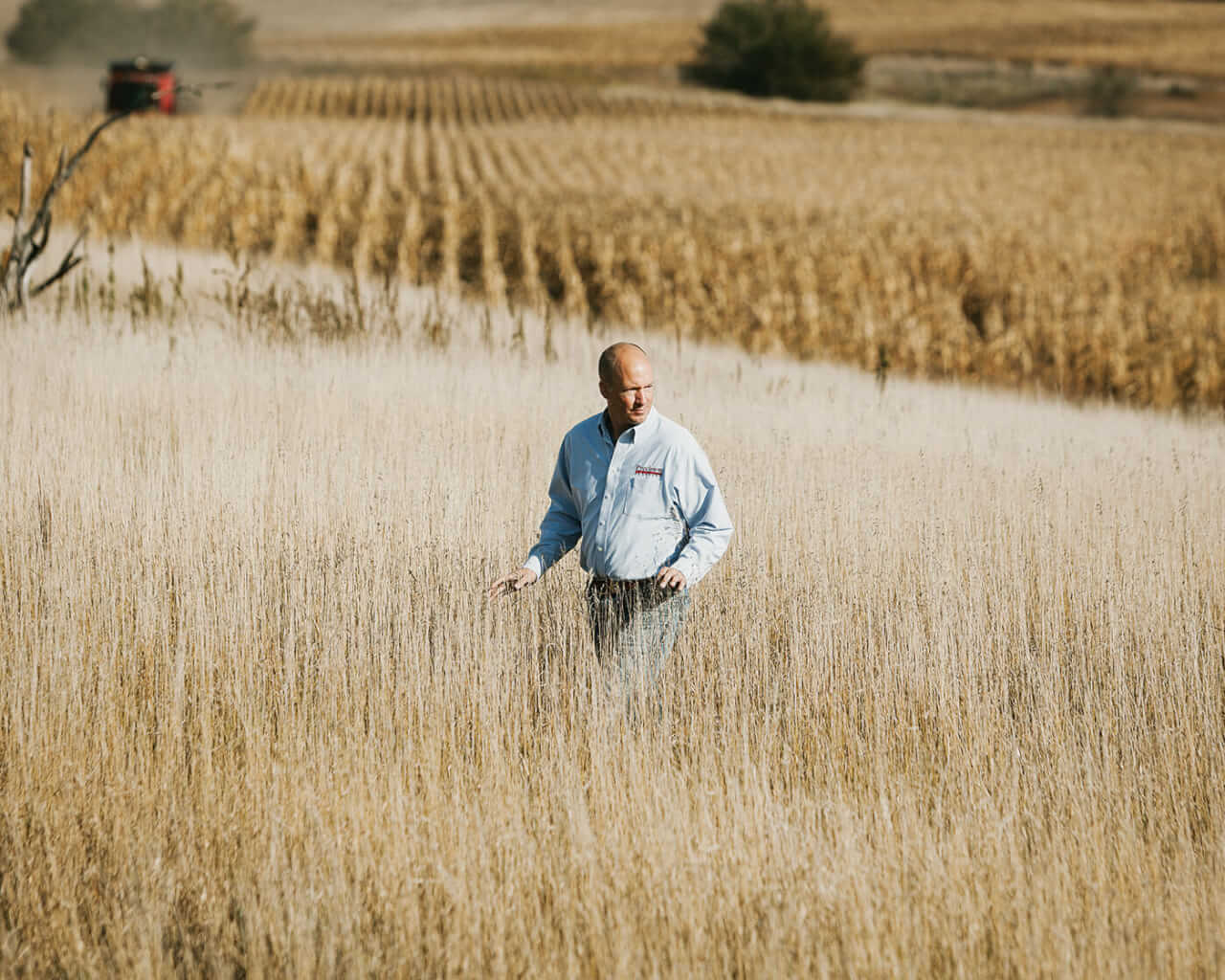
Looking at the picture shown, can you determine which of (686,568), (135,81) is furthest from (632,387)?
(135,81)

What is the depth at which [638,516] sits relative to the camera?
4414 millimetres

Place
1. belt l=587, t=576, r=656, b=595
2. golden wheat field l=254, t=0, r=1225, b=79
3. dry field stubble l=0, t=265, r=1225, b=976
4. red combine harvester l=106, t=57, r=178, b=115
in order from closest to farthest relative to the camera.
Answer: dry field stubble l=0, t=265, r=1225, b=976 < belt l=587, t=576, r=656, b=595 < red combine harvester l=106, t=57, r=178, b=115 < golden wheat field l=254, t=0, r=1225, b=79

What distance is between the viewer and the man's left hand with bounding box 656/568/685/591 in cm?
421

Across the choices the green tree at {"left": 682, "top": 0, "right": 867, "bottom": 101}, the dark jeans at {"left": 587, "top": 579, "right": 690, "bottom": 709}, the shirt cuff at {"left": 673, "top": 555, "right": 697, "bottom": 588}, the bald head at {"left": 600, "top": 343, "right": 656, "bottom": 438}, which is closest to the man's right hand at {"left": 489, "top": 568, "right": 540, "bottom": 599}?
the dark jeans at {"left": 587, "top": 579, "right": 690, "bottom": 709}

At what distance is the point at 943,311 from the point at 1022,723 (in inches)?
629

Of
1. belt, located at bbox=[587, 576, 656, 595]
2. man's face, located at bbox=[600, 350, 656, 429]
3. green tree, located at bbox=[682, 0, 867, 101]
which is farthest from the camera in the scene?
green tree, located at bbox=[682, 0, 867, 101]

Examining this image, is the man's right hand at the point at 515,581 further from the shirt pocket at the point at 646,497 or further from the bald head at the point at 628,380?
the bald head at the point at 628,380

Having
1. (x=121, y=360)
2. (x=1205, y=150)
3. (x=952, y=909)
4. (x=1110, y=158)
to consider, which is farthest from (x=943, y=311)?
Result: (x=1205, y=150)

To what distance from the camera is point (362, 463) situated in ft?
27.0

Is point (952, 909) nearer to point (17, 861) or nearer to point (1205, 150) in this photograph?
point (17, 861)

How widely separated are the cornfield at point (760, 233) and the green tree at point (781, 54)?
31.6 m

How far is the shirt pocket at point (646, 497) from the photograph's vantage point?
438 cm

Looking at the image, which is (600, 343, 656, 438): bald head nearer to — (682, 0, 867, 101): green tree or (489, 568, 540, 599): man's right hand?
(489, 568, 540, 599): man's right hand

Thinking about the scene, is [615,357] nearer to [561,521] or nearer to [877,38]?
[561,521]
